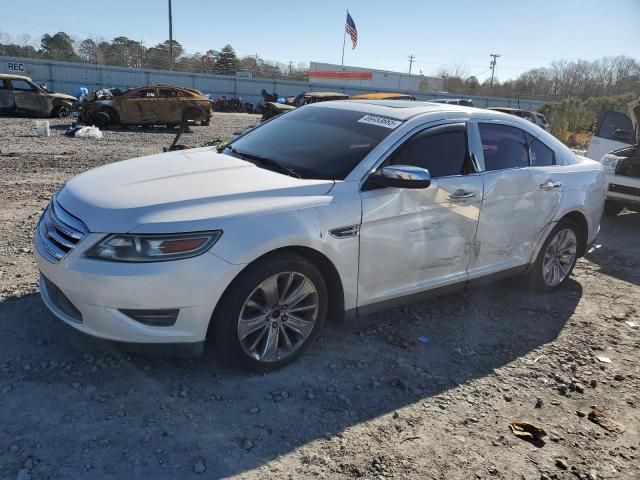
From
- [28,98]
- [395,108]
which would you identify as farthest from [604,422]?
[28,98]

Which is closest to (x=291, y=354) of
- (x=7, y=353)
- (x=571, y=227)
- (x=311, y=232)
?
(x=311, y=232)

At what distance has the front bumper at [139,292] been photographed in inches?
108

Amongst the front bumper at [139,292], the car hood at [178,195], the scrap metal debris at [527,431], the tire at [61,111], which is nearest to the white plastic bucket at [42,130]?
the tire at [61,111]

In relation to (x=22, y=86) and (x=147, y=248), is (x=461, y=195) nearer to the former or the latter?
(x=147, y=248)

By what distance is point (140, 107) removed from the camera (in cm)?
1789

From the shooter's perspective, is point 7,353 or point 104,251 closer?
point 104,251

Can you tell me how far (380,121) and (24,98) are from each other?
741 inches

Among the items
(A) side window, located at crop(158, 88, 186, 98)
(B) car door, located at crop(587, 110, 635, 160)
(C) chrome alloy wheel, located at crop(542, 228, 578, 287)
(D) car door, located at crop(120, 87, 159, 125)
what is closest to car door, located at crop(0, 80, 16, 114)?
(D) car door, located at crop(120, 87, 159, 125)

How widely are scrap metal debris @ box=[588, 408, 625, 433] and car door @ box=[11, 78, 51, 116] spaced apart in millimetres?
20522

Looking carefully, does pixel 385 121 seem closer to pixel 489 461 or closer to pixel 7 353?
pixel 489 461

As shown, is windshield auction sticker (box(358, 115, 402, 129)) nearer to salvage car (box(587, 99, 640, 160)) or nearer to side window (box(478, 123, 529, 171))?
side window (box(478, 123, 529, 171))

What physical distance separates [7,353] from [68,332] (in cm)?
38

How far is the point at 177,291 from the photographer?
9.12 ft

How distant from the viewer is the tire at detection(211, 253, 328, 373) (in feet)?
9.78
